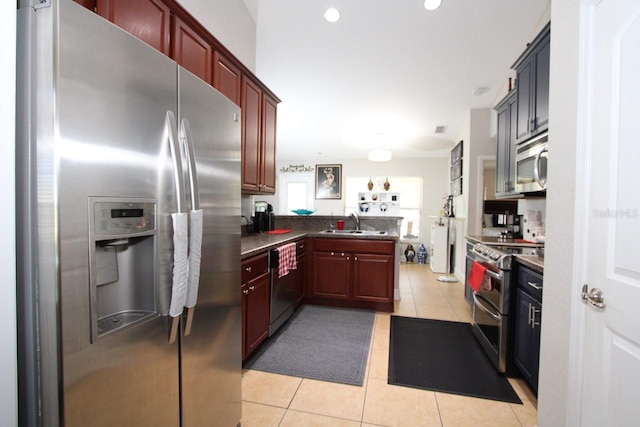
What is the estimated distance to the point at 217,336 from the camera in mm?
1315

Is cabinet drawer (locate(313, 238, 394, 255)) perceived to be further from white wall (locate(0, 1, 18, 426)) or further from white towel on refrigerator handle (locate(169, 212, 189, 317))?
white wall (locate(0, 1, 18, 426))

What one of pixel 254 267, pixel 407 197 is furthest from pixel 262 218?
pixel 407 197

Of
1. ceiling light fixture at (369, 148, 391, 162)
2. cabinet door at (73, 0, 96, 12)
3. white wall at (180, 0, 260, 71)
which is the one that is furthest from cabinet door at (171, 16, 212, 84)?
ceiling light fixture at (369, 148, 391, 162)

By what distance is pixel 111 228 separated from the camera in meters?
0.81

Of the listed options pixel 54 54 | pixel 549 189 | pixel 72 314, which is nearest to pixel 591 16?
pixel 549 189

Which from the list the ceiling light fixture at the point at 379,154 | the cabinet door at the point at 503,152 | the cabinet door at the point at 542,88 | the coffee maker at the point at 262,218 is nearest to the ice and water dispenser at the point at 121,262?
the coffee maker at the point at 262,218

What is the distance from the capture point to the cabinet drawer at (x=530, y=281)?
5.73ft

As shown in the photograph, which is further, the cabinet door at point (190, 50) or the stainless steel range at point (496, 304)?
the stainless steel range at point (496, 304)

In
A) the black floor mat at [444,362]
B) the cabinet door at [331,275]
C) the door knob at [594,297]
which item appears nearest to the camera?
the door knob at [594,297]

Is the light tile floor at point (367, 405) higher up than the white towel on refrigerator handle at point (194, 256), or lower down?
lower down

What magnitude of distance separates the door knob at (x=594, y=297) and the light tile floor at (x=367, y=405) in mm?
997

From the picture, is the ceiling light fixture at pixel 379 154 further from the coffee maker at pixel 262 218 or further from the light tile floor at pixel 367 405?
the light tile floor at pixel 367 405

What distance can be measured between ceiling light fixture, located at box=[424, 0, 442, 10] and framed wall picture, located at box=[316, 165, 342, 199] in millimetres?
5029

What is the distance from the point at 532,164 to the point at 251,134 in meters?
2.39
